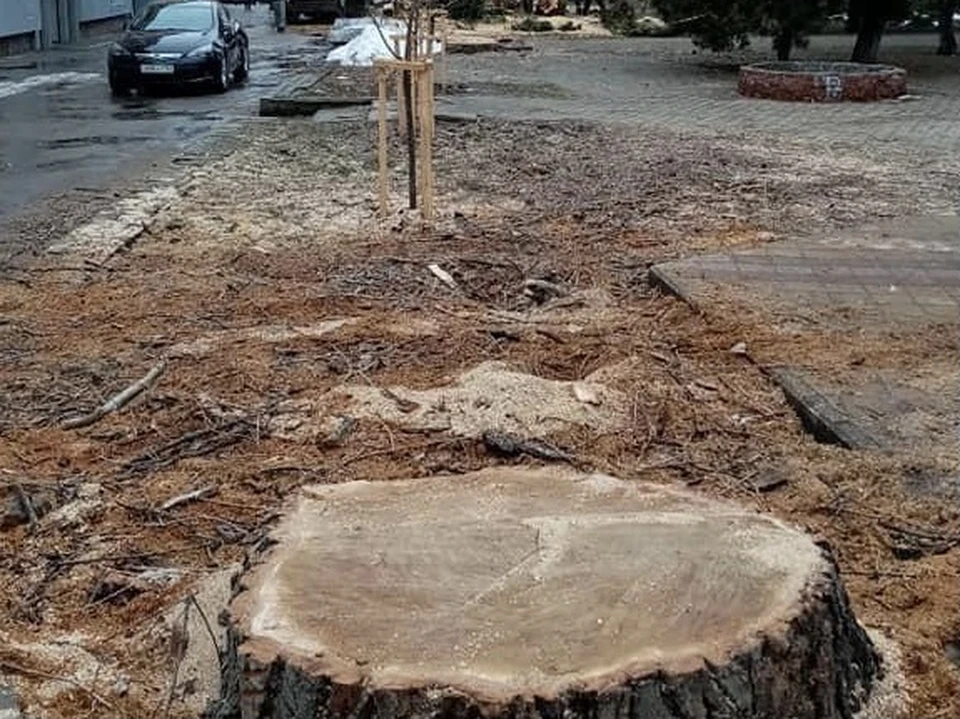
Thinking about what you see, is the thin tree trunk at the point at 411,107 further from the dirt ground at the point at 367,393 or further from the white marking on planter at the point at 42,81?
the white marking on planter at the point at 42,81

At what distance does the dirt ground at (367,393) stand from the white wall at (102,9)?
2877cm

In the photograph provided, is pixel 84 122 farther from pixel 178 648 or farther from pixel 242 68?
pixel 178 648

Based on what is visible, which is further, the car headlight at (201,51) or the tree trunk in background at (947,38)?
the tree trunk in background at (947,38)

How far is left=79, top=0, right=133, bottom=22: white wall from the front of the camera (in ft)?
124

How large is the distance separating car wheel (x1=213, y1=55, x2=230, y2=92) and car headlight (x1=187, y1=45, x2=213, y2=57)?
242 millimetres

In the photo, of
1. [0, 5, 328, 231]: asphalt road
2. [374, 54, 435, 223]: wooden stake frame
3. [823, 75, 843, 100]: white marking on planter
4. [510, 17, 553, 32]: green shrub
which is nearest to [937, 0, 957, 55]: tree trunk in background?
[823, 75, 843, 100]: white marking on planter

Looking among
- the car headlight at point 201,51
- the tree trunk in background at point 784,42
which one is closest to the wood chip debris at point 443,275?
the car headlight at point 201,51

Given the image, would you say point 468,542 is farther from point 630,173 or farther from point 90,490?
point 630,173

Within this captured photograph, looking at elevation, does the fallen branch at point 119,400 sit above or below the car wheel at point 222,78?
below

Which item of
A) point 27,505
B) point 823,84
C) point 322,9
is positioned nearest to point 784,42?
point 823,84

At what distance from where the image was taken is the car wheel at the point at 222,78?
22.2 meters

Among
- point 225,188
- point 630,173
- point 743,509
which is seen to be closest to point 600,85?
point 630,173

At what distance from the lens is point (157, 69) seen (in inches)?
858

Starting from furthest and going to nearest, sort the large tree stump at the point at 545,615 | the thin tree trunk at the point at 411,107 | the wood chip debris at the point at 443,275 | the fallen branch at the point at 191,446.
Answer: the thin tree trunk at the point at 411,107, the wood chip debris at the point at 443,275, the fallen branch at the point at 191,446, the large tree stump at the point at 545,615
